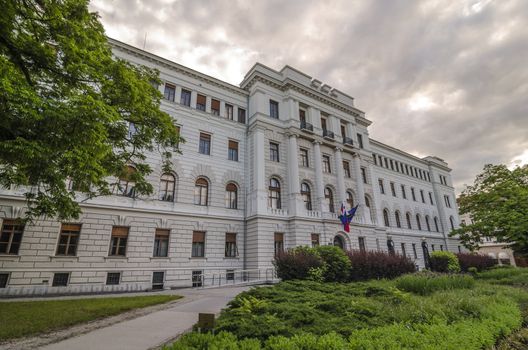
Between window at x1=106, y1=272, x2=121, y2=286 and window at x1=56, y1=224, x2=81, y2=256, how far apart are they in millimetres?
2437

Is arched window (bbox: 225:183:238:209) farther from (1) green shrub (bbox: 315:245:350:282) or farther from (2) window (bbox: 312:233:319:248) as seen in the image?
(1) green shrub (bbox: 315:245:350:282)

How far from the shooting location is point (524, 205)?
712 inches

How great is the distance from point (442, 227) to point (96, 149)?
51.9 meters

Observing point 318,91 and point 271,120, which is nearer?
point 271,120

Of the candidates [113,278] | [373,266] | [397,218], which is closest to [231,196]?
[113,278]

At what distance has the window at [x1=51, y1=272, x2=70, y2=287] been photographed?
15016mm

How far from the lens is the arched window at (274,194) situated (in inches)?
934

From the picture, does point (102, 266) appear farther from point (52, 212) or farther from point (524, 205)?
point (524, 205)

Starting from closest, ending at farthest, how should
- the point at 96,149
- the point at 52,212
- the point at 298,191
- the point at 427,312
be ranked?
the point at 427,312 < the point at 96,149 < the point at 52,212 < the point at 298,191

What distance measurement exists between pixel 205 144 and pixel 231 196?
16.8 feet

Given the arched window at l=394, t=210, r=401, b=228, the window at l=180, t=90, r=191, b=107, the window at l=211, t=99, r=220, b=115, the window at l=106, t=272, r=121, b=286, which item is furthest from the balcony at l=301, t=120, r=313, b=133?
the arched window at l=394, t=210, r=401, b=228

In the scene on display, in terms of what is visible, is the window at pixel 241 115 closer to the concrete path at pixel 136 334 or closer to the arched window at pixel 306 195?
the arched window at pixel 306 195

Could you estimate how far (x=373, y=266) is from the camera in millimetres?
16578

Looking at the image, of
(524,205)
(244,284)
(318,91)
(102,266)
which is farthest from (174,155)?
(524,205)
